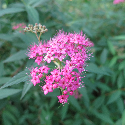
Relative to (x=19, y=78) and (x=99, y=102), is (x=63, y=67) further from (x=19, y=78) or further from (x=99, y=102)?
(x=99, y=102)

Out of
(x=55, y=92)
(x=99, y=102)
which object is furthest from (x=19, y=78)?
(x=99, y=102)

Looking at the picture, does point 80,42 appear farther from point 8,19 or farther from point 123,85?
point 8,19

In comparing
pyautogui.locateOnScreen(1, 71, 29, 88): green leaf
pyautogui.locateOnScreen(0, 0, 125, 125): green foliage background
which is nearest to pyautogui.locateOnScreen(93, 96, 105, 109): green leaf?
pyautogui.locateOnScreen(0, 0, 125, 125): green foliage background

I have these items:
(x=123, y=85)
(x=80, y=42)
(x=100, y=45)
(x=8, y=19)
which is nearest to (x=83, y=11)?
(x=100, y=45)

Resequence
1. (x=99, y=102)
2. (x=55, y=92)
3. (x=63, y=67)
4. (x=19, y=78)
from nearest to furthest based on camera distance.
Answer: (x=19, y=78) < (x=63, y=67) < (x=55, y=92) < (x=99, y=102)

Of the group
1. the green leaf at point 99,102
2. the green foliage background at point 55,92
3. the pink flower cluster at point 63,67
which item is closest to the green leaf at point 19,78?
the pink flower cluster at point 63,67

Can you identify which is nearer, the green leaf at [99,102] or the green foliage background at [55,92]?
the green foliage background at [55,92]

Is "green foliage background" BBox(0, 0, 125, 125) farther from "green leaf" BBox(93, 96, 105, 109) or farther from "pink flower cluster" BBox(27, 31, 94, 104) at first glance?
"pink flower cluster" BBox(27, 31, 94, 104)

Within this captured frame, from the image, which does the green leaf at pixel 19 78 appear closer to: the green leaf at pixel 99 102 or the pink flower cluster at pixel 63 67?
the pink flower cluster at pixel 63 67

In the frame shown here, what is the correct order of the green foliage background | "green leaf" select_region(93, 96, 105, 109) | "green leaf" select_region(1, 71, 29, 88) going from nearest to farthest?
1. "green leaf" select_region(1, 71, 29, 88)
2. the green foliage background
3. "green leaf" select_region(93, 96, 105, 109)

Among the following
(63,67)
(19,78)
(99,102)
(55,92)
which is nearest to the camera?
(19,78)

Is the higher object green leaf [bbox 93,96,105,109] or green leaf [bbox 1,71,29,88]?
green leaf [bbox 1,71,29,88]
